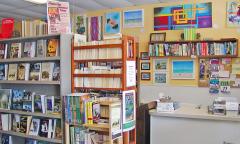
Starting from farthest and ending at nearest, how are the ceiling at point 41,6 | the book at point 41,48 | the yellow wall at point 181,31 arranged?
the ceiling at point 41,6
the yellow wall at point 181,31
the book at point 41,48

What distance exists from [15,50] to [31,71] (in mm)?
409

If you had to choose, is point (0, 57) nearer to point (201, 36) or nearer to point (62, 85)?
point (62, 85)

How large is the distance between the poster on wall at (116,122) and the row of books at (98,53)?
0.53 metres

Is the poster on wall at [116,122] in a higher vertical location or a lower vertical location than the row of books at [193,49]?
lower

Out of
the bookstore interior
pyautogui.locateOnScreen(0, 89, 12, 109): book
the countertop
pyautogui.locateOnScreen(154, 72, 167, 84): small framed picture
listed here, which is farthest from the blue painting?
pyautogui.locateOnScreen(0, 89, 12, 109): book

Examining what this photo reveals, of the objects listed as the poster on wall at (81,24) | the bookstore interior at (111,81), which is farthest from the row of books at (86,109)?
the poster on wall at (81,24)

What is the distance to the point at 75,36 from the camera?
121 inches

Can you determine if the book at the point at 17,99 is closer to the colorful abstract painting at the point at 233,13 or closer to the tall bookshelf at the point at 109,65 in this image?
the tall bookshelf at the point at 109,65

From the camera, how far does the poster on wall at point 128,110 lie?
273cm

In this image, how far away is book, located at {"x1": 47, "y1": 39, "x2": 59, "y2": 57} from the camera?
3086 mm

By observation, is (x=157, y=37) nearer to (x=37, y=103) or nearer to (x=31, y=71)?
(x=31, y=71)

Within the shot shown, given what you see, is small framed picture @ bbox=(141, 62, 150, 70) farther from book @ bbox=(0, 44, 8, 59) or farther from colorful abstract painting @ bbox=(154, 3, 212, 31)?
book @ bbox=(0, 44, 8, 59)

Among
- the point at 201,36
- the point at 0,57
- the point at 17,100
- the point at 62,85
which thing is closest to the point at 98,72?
the point at 62,85

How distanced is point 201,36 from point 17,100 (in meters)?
3.92
